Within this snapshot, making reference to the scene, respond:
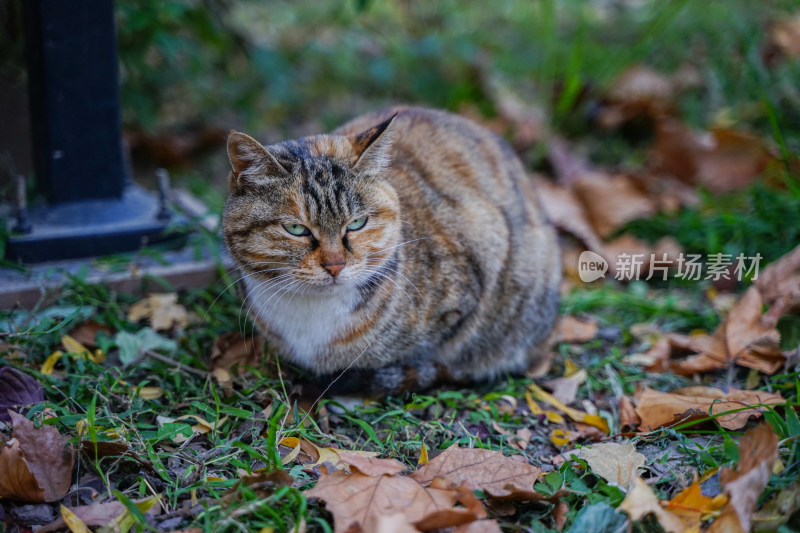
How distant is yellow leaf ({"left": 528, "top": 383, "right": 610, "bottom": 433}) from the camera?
268 centimetres

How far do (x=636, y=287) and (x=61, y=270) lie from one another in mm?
2980

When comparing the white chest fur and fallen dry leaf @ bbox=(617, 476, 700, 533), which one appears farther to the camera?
the white chest fur

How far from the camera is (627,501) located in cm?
191

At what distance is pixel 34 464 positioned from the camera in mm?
2037

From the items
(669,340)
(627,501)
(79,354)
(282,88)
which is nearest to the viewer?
(627,501)

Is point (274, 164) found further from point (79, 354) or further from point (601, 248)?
point (601, 248)

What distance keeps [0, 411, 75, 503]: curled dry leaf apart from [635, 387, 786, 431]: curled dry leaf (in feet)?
6.46

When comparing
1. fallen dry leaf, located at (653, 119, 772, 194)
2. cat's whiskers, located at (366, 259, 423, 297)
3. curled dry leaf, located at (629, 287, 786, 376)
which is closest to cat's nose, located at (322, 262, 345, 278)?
cat's whiskers, located at (366, 259, 423, 297)

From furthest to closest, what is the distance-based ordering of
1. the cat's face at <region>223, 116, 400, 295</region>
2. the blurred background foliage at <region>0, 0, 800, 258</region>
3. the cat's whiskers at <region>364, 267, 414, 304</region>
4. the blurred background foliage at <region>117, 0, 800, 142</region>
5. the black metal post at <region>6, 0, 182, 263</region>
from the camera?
1. the blurred background foliage at <region>117, 0, 800, 142</region>
2. the blurred background foliage at <region>0, 0, 800, 258</region>
3. the black metal post at <region>6, 0, 182, 263</region>
4. the cat's whiskers at <region>364, 267, 414, 304</region>
5. the cat's face at <region>223, 116, 400, 295</region>

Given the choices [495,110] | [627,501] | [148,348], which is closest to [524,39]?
[495,110]

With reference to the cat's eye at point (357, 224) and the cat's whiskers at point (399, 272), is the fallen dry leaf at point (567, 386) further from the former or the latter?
the cat's eye at point (357, 224)

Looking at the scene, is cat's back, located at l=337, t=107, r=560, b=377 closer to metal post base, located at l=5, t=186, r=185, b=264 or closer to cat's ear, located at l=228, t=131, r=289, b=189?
cat's ear, located at l=228, t=131, r=289, b=189

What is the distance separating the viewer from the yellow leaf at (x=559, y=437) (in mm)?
2572

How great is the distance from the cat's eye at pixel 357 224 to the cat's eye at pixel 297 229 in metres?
0.15
